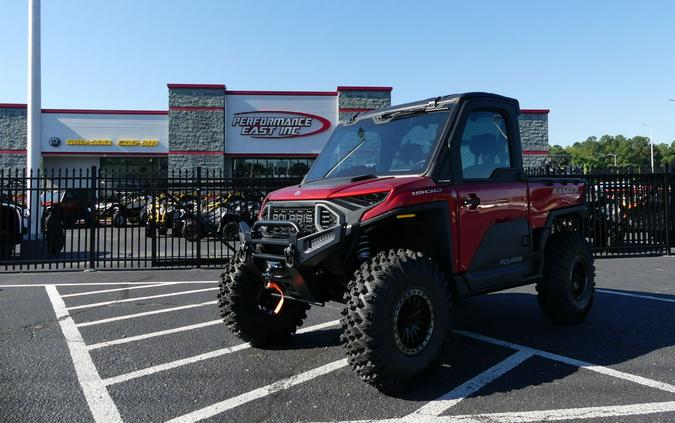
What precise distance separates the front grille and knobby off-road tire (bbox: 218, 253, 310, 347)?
1.90 ft

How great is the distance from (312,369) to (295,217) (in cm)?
132

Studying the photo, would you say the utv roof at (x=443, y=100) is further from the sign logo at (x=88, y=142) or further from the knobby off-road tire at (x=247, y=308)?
the sign logo at (x=88, y=142)

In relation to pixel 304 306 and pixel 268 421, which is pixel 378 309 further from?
pixel 304 306

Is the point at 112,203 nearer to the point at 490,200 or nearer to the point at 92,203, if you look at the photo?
the point at 92,203

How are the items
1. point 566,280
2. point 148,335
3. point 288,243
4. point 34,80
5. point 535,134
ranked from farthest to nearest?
point 535,134 → point 34,80 → point 148,335 → point 566,280 → point 288,243

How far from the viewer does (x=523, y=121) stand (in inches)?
1346

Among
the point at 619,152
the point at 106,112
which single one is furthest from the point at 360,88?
the point at 619,152

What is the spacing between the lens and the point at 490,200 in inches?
179

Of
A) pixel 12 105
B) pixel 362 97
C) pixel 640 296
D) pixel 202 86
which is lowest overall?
pixel 640 296

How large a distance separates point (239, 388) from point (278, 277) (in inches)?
35.5

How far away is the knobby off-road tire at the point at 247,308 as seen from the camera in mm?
4660

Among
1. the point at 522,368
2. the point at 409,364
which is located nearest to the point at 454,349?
the point at 522,368

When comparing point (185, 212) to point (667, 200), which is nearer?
point (185, 212)

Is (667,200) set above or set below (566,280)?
above
